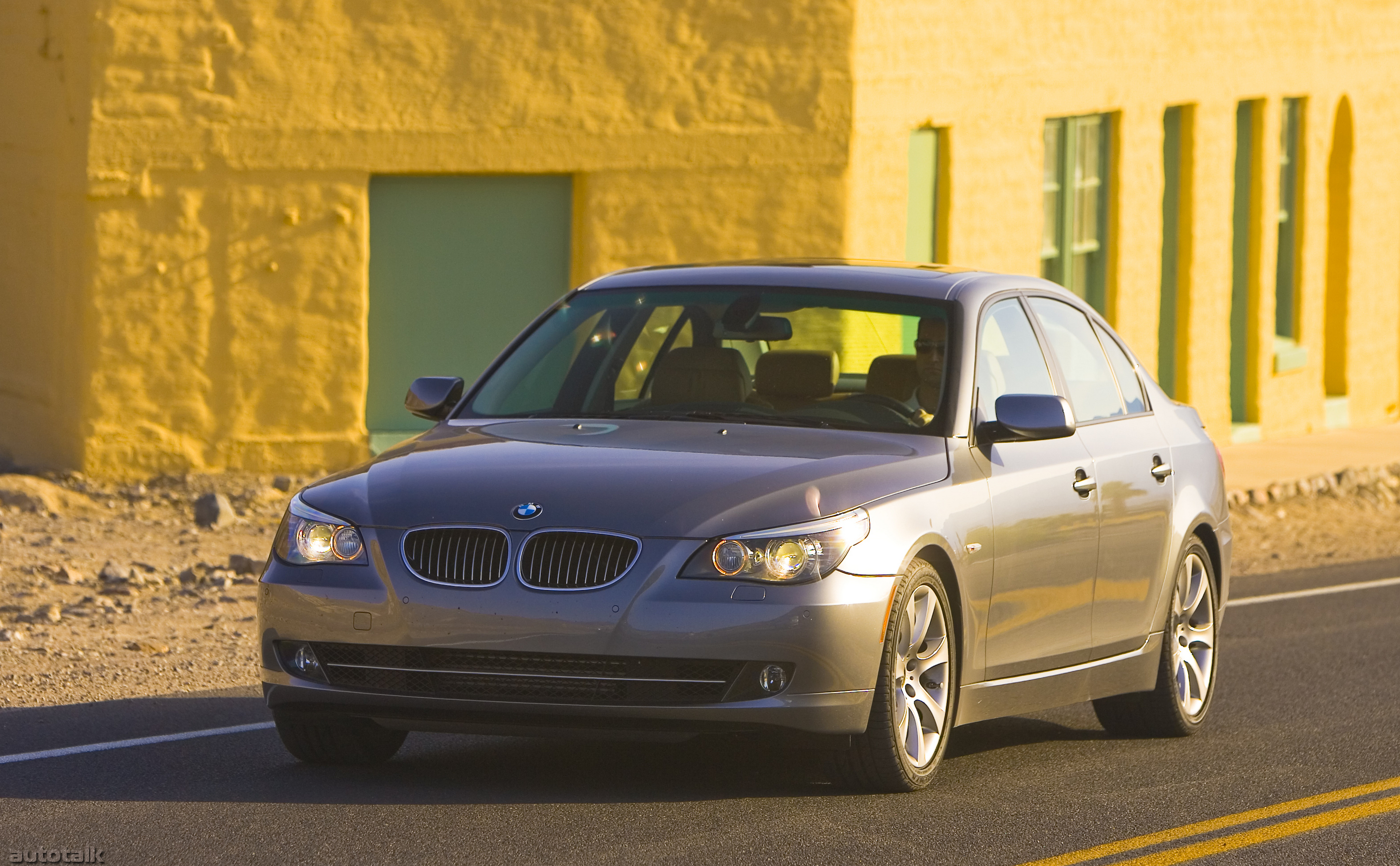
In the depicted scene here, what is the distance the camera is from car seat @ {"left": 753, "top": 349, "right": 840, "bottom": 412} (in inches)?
304

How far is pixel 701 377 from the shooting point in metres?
7.79

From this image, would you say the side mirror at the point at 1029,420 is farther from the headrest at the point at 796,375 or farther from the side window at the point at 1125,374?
the side window at the point at 1125,374

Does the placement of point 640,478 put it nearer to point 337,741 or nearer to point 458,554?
point 458,554

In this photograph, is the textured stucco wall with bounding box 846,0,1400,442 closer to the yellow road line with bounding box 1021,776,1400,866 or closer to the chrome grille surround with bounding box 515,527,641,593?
the yellow road line with bounding box 1021,776,1400,866

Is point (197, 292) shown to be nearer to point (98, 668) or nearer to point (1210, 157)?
point (98, 668)

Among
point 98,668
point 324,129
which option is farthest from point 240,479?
point 98,668

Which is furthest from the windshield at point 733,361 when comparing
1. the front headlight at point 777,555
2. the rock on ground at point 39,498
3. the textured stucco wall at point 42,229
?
the textured stucco wall at point 42,229

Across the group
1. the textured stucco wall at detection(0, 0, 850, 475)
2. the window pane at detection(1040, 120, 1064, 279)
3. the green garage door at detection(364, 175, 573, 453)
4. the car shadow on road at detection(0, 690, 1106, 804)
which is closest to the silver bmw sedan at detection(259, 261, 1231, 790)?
the car shadow on road at detection(0, 690, 1106, 804)

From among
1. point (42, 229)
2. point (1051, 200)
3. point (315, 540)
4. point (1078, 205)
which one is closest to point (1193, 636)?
point (315, 540)

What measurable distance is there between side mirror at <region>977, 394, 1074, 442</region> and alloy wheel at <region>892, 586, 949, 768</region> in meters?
0.73

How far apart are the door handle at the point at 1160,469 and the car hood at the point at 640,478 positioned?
4.57 ft

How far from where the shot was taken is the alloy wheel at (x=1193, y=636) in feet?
28.1

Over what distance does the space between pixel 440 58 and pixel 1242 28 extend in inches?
349

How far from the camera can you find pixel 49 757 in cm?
753
